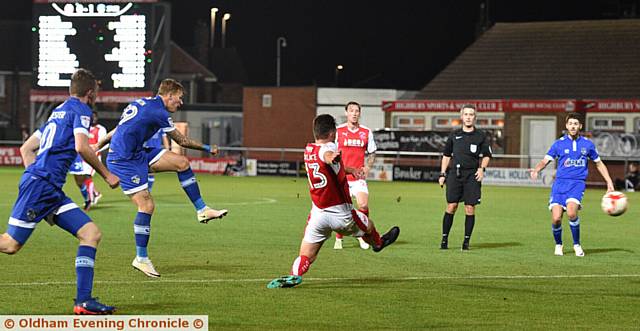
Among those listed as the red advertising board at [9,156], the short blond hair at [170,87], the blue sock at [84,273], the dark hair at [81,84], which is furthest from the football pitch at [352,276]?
the red advertising board at [9,156]

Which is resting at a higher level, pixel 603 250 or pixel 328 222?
pixel 328 222

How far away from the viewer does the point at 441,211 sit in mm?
25188

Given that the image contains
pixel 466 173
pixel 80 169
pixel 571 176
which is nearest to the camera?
pixel 571 176

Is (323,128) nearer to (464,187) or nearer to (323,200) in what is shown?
(323,200)

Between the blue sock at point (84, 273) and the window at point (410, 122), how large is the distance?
131 ft

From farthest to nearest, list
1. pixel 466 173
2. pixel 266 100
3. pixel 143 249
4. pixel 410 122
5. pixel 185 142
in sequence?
pixel 266 100 < pixel 410 122 < pixel 466 173 < pixel 185 142 < pixel 143 249

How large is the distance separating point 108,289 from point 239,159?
3485cm

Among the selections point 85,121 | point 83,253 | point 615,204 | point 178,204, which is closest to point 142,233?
point 83,253

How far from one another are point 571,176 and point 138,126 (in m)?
6.56

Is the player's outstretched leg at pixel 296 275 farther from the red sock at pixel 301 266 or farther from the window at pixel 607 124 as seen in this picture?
the window at pixel 607 124

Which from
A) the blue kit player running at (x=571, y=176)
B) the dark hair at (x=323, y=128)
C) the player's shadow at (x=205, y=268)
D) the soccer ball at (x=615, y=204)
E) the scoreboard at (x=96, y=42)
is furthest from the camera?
the scoreboard at (x=96, y=42)

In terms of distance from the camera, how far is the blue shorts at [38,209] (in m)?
9.37

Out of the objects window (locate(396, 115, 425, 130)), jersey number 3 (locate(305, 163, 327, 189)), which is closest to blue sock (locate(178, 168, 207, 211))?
jersey number 3 (locate(305, 163, 327, 189))

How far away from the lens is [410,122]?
49.3 meters
